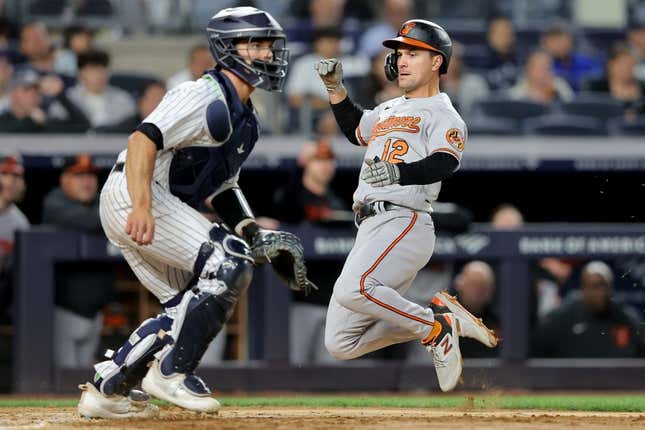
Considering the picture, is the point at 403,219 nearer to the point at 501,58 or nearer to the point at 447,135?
the point at 447,135

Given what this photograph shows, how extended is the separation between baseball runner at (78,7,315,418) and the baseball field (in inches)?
7.2

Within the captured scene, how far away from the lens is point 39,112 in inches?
370

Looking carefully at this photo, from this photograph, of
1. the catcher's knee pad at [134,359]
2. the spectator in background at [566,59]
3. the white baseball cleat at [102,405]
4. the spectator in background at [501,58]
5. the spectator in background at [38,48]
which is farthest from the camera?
the spectator in background at [566,59]

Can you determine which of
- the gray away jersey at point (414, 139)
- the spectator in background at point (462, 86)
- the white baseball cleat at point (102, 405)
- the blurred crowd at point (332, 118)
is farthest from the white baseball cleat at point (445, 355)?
the spectator in background at point (462, 86)

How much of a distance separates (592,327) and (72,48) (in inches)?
201

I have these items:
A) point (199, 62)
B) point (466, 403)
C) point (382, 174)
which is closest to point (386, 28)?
point (199, 62)

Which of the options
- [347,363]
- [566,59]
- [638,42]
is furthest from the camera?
[638,42]

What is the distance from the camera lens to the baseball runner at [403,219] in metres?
5.15

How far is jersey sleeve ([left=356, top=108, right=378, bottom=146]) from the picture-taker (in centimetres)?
555

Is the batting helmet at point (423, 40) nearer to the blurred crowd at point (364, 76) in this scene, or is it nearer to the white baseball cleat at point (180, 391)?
the white baseball cleat at point (180, 391)

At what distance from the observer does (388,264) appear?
5.21 meters

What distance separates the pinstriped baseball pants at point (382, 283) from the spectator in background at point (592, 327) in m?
3.49

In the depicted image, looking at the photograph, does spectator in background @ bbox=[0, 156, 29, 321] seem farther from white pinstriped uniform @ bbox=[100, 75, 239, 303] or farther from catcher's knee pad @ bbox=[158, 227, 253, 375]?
catcher's knee pad @ bbox=[158, 227, 253, 375]

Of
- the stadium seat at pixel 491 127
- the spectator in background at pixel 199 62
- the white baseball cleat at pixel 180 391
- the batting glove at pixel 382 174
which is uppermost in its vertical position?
the spectator in background at pixel 199 62
